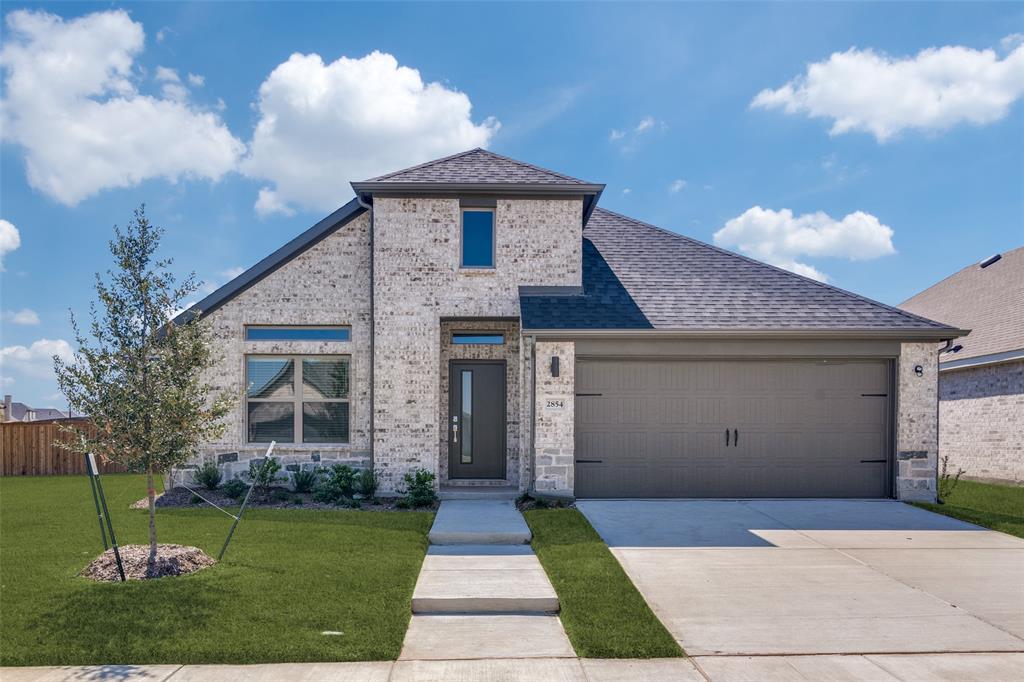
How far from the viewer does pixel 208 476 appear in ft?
37.9

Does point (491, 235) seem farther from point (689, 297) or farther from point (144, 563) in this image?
point (144, 563)

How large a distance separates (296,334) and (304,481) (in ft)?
8.57

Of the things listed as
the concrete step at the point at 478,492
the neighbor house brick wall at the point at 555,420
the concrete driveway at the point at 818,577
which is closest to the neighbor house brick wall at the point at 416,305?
the concrete step at the point at 478,492

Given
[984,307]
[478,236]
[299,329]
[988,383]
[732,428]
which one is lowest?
[732,428]

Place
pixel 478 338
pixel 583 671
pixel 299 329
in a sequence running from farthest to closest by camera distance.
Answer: pixel 478 338, pixel 299 329, pixel 583 671

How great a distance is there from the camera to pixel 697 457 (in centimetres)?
1112

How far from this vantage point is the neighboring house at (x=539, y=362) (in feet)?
36.3

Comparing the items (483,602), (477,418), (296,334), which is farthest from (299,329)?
(483,602)

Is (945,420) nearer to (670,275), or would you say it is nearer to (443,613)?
(670,275)

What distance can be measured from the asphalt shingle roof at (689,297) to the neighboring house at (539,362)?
0.18 ft

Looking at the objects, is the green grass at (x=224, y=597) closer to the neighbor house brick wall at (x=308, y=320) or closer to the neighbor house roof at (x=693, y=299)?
the neighbor house brick wall at (x=308, y=320)

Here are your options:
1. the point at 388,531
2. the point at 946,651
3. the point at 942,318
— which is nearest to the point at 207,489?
the point at 388,531

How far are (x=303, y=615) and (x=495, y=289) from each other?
7124 mm

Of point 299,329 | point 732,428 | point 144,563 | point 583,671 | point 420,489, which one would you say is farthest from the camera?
point 299,329
